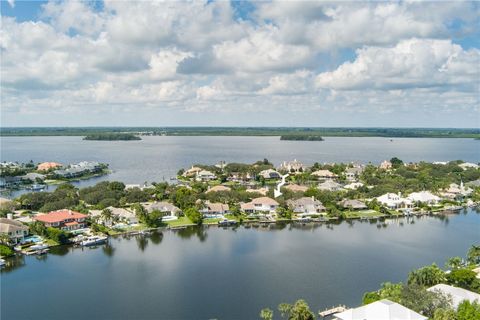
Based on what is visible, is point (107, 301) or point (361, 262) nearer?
point (107, 301)

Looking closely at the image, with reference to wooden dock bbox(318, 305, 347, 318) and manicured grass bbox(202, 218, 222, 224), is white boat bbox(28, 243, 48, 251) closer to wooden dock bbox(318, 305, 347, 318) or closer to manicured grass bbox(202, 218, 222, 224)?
manicured grass bbox(202, 218, 222, 224)

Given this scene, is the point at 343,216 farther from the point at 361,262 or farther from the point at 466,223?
the point at 361,262

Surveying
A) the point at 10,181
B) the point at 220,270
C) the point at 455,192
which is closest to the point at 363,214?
the point at 455,192

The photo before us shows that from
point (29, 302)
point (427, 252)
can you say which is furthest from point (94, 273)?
point (427, 252)

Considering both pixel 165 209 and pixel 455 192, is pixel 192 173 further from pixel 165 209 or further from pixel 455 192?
pixel 455 192

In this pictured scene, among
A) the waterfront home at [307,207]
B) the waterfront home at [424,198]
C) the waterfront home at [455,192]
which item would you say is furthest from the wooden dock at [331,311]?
the waterfront home at [455,192]

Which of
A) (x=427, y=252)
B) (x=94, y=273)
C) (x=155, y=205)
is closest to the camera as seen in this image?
(x=94, y=273)
